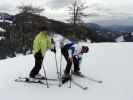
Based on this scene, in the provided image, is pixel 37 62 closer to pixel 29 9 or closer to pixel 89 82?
pixel 89 82

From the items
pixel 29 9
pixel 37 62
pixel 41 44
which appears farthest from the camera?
pixel 29 9

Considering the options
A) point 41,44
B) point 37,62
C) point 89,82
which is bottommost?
point 89,82

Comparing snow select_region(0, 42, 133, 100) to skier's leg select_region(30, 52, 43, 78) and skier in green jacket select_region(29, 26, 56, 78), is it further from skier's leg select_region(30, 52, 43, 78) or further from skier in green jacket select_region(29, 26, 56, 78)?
skier in green jacket select_region(29, 26, 56, 78)

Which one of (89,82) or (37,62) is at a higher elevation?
(37,62)

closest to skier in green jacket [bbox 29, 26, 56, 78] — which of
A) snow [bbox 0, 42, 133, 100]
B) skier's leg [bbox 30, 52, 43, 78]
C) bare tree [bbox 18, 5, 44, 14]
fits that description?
skier's leg [bbox 30, 52, 43, 78]

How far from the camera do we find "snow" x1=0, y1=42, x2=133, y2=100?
21.3 feet

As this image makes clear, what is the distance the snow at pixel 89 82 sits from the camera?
650cm

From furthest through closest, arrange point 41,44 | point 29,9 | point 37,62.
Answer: point 29,9
point 37,62
point 41,44

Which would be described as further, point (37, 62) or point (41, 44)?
point (37, 62)

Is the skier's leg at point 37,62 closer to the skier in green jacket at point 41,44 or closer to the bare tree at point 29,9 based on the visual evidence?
the skier in green jacket at point 41,44

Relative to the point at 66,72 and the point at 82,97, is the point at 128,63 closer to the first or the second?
the point at 66,72

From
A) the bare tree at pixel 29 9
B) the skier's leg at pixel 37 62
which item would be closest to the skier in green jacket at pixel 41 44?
the skier's leg at pixel 37 62

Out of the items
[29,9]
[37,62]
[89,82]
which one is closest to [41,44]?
[37,62]

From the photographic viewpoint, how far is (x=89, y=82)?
24.4 feet
